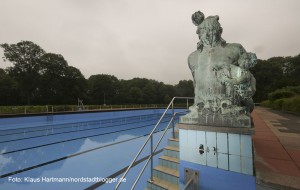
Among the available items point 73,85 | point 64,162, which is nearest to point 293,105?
point 64,162

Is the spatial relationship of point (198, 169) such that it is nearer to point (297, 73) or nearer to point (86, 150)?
point (86, 150)

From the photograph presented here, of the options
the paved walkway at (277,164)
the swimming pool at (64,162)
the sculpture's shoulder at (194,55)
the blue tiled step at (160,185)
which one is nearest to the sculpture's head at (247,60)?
the sculpture's shoulder at (194,55)

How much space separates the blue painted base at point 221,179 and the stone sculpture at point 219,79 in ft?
1.87

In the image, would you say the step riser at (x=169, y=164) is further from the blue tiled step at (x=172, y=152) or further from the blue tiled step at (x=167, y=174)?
the blue tiled step at (x=172, y=152)

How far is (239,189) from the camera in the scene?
194 centimetres

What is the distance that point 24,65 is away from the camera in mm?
33656

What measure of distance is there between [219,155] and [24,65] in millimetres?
41263

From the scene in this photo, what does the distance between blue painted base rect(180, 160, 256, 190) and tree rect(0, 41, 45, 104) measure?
37728 mm

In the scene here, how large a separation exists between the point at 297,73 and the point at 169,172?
47017 millimetres

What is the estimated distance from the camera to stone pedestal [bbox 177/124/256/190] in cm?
191

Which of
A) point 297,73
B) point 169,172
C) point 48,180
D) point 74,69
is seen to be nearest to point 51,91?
point 74,69

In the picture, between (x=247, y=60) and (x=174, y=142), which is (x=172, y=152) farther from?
(x=247, y=60)

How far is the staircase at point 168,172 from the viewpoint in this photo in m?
3.05

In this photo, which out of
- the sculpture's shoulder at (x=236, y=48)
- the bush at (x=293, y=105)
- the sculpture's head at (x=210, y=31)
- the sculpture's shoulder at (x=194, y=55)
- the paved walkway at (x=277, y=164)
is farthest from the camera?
the bush at (x=293, y=105)
